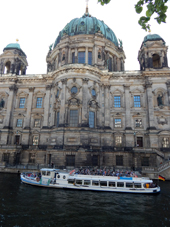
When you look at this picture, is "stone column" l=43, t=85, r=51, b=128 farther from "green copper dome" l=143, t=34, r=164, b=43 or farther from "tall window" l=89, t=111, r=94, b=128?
"green copper dome" l=143, t=34, r=164, b=43

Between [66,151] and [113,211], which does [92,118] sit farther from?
[113,211]

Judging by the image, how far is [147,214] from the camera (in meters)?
12.7

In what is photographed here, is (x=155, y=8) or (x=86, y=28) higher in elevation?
(x=86, y=28)

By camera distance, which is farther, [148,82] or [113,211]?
[148,82]

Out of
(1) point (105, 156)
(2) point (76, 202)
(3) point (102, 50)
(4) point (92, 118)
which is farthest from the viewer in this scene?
(3) point (102, 50)

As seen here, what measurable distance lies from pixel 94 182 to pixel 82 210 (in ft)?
24.4

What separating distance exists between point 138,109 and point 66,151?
18.5 m

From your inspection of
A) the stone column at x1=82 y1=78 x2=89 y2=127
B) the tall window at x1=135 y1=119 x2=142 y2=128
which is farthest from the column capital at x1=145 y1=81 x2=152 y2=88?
the stone column at x1=82 y1=78 x2=89 y2=127

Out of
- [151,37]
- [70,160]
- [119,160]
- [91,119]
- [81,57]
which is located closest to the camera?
[70,160]

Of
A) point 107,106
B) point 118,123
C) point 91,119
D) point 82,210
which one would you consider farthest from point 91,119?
point 82,210

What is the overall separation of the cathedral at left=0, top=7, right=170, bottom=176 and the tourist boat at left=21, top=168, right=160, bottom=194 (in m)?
8.56

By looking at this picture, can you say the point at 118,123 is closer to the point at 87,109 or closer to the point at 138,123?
the point at 138,123

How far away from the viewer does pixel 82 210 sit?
517 inches

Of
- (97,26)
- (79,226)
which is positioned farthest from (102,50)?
(79,226)
